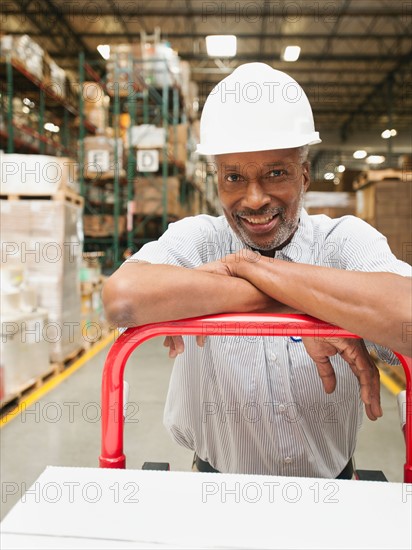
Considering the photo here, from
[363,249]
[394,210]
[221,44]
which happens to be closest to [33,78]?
[394,210]

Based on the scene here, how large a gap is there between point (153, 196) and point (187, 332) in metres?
7.94

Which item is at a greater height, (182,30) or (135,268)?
(182,30)

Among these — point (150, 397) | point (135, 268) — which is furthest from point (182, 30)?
point (135, 268)

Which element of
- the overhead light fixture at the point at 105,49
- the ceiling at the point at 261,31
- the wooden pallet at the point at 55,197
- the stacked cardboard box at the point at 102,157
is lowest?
the wooden pallet at the point at 55,197

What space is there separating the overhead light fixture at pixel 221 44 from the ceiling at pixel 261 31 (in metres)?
1.03

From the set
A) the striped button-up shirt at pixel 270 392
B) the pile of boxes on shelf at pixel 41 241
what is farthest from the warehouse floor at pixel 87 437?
the striped button-up shirt at pixel 270 392

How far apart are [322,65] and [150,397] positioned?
15.7 metres

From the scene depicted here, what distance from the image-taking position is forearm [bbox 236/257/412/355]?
4.05 ft

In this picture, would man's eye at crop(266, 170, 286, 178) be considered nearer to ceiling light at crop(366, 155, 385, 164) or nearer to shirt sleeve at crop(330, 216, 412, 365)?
shirt sleeve at crop(330, 216, 412, 365)

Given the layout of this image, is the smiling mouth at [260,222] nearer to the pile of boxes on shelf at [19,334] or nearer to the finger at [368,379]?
the finger at [368,379]

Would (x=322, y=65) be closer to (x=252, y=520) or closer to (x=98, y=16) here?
(x=98, y=16)

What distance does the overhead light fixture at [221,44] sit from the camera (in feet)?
38.7

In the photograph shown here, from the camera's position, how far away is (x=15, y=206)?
16.7ft

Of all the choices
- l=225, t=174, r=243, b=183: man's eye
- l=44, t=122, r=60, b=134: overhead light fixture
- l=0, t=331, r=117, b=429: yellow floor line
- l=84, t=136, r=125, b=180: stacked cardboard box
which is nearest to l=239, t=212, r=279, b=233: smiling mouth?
l=225, t=174, r=243, b=183: man's eye
